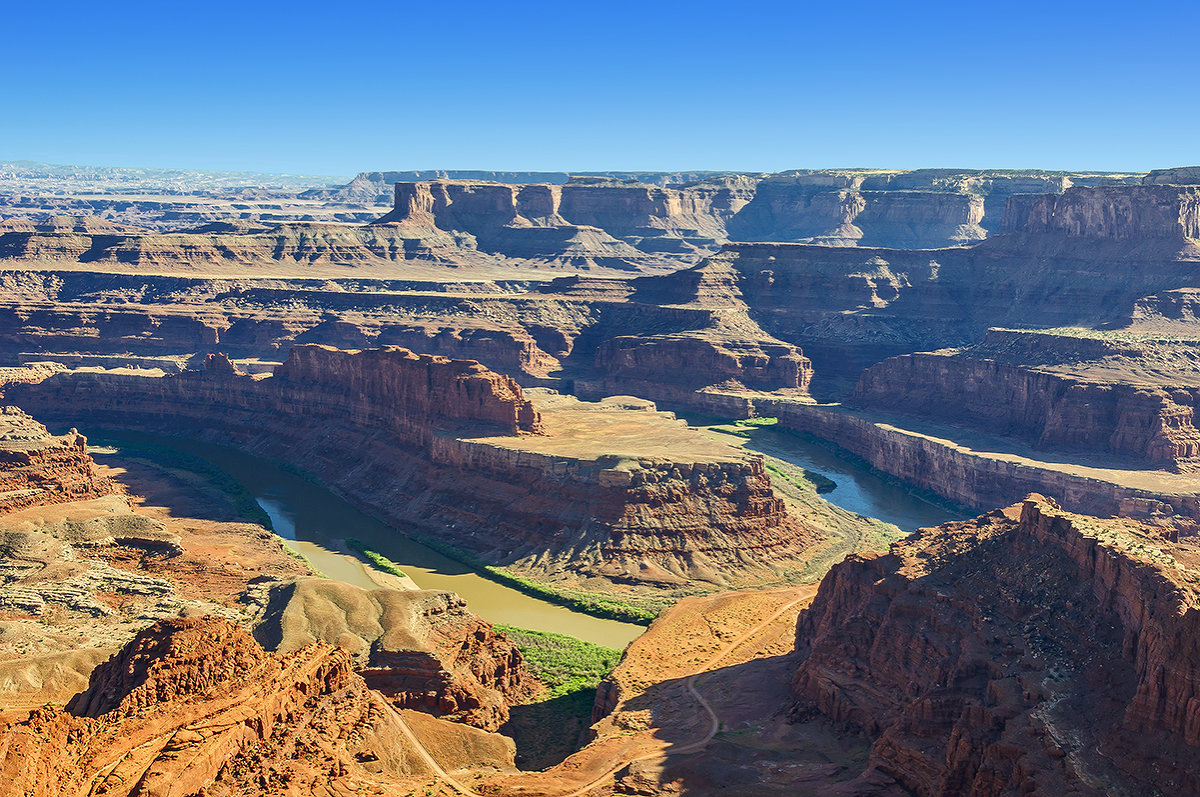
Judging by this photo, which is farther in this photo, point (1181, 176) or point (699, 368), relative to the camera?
point (1181, 176)

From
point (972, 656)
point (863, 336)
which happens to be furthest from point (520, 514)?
point (863, 336)

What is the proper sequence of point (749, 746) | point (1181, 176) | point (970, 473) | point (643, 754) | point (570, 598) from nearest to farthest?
point (643, 754), point (749, 746), point (570, 598), point (970, 473), point (1181, 176)

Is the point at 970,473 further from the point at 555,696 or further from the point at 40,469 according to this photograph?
the point at 40,469

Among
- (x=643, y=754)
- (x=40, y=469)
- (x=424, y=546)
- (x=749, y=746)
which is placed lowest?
(x=424, y=546)

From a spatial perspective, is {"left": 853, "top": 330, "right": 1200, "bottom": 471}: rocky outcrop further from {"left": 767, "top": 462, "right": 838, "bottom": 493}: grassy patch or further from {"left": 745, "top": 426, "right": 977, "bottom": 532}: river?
{"left": 767, "top": 462, "right": 838, "bottom": 493}: grassy patch

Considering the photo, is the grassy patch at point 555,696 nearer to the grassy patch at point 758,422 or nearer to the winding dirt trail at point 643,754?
the winding dirt trail at point 643,754

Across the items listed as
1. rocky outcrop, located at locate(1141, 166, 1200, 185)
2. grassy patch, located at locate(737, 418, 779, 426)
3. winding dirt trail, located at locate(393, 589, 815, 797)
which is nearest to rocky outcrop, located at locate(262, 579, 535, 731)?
winding dirt trail, located at locate(393, 589, 815, 797)

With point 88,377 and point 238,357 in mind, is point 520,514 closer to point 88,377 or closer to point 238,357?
point 88,377

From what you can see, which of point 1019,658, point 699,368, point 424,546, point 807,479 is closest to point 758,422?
point 699,368
